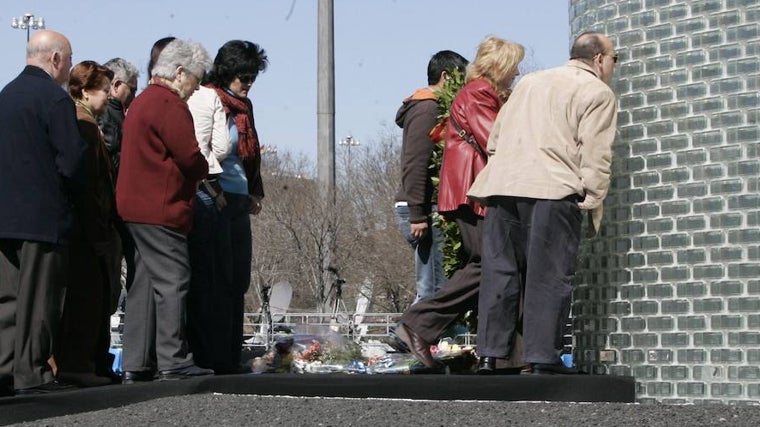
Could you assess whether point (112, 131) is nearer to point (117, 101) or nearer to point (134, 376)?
point (117, 101)

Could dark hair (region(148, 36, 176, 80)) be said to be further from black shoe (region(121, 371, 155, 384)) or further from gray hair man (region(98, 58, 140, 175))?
→ black shoe (region(121, 371, 155, 384))

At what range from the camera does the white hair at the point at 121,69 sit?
8.90m

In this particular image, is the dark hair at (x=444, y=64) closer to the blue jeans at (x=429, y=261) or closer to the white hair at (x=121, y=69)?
the blue jeans at (x=429, y=261)

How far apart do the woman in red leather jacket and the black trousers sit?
548 millimetres

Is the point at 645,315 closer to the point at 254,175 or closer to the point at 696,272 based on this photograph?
the point at 696,272

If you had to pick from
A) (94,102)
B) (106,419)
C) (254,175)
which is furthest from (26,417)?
(254,175)

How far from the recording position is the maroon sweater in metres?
7.96

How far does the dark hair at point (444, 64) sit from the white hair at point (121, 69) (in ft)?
6.30

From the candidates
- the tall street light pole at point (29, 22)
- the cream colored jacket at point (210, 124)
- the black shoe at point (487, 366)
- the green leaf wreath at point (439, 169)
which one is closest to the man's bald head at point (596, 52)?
the green leaf wreath at point (439, 169)

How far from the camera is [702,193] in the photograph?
24.7 ft

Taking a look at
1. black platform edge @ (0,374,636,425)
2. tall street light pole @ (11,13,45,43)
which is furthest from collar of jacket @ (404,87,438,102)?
tall street light pole @ (11,13,45,43)

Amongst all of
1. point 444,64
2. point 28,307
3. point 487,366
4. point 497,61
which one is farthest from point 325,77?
point 28,307

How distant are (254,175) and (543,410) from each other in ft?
10.7

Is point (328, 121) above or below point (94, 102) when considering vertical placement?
above
